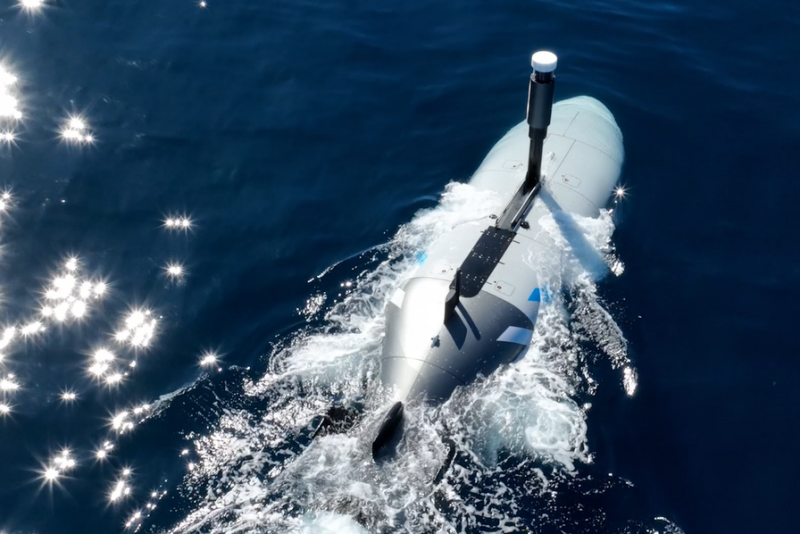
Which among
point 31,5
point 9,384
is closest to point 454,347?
point 9,384

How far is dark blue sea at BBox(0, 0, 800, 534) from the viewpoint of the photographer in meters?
18.9

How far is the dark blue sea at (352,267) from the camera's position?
62.1ft

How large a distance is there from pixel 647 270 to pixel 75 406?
19.6 meters

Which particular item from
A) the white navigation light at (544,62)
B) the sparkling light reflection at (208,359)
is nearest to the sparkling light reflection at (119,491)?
the sparkling light reflection at (208,359)

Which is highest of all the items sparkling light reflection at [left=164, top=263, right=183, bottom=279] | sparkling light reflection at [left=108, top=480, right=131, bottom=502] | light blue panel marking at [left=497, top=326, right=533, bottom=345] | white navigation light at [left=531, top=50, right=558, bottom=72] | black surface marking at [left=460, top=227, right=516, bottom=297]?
white navigation light at [left=531, top=50, right=558, bottom=72]

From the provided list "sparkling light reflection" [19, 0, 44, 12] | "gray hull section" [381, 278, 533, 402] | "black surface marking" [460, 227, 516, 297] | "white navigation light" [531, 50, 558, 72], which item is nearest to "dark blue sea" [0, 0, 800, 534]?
"gray hull section" [381, 278, 533, 402]

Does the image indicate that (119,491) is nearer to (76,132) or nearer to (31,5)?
(76,132)

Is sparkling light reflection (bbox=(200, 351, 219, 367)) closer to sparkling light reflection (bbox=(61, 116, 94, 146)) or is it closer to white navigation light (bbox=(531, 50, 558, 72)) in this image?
sparkling light reflection (bbox=(61, 116, 94, 146))

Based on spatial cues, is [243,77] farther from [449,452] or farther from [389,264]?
[449,452]

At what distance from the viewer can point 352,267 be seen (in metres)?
25.2

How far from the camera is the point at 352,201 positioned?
28094 millimetres

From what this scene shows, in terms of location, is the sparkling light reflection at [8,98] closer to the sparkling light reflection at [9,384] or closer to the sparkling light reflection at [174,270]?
the sparkling light reflection at [174,270]

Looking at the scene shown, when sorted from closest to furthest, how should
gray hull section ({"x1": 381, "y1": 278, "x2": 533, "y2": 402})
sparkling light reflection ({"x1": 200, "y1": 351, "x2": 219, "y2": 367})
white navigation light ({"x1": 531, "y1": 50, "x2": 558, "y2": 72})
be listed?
gray hull section ({"x1": 381, "y1": 278, "x2": 533, "y2": 402}) → white navigation light ({"x1": 531, "y1": 50, "x2": 558, "y2": 72}) → sparkling light reflection ({"x1": 200, "y1": 351, "x2": 219, "y2": 367})

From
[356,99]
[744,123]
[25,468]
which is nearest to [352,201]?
[356,99]
